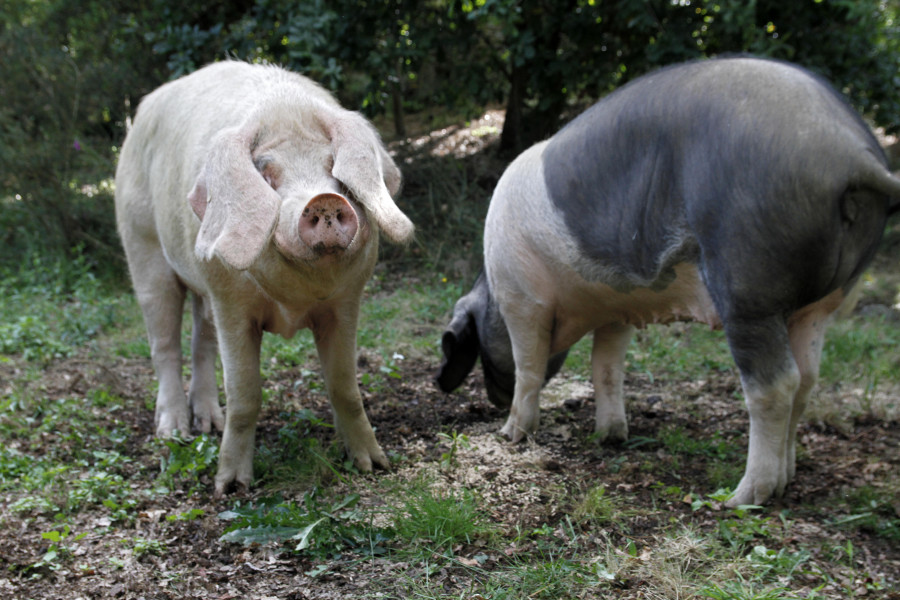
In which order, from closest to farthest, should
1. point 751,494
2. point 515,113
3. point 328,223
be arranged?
point 328,223 → point 751,494 → point 515,113

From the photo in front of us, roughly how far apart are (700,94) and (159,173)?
2.66 metres

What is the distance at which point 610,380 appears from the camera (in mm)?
4688

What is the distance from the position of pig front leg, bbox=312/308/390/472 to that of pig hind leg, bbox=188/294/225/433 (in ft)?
3.44

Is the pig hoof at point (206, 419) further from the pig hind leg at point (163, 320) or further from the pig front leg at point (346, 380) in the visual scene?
the pig front leg at point (346, 380)

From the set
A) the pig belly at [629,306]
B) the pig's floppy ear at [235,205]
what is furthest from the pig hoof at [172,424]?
the pig belly at [629,306]

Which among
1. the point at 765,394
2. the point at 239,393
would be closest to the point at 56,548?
the point at 239,393

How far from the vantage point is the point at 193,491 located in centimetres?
387

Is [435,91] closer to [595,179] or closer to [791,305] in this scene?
[595,179]

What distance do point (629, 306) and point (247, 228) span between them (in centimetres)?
207

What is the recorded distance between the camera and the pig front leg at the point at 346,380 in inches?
150

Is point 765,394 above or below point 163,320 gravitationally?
below

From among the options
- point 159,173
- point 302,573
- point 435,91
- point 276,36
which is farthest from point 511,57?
point 302,573

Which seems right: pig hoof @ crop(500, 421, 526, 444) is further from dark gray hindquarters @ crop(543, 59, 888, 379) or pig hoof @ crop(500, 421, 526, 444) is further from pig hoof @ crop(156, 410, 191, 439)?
pig hoof @ crop(156, 410, 191, 439)

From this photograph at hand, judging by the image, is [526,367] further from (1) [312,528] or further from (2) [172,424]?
(2) [172,424]
